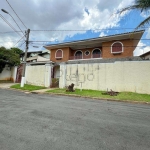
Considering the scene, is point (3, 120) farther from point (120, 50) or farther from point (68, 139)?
point (120, 50)

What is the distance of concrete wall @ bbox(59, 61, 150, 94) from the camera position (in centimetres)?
1100

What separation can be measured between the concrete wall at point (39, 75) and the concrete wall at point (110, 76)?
6.13ft

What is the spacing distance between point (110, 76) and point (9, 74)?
16031mm

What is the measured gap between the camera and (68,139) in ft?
9.02

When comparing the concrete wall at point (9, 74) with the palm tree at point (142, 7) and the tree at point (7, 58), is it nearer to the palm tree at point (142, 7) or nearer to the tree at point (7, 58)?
the tree at point (7, 58)

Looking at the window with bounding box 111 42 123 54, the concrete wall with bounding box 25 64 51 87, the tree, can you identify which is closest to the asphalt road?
the concrete wall with bounding box 25 64 51 87

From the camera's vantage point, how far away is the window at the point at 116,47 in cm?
1639

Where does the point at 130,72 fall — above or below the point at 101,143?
above

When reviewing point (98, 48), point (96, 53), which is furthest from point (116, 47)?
point (96, 53)

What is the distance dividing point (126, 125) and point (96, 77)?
9.35 m

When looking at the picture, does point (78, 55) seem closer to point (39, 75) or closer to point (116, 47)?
point (116, 47)

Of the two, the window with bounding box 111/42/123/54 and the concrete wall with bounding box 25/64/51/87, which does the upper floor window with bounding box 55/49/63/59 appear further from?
the window with bounding box 111/42/123/54

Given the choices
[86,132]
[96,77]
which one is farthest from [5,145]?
[96,77]

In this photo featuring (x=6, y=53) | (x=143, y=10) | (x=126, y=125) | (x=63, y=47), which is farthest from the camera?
(x=63, y=47)
